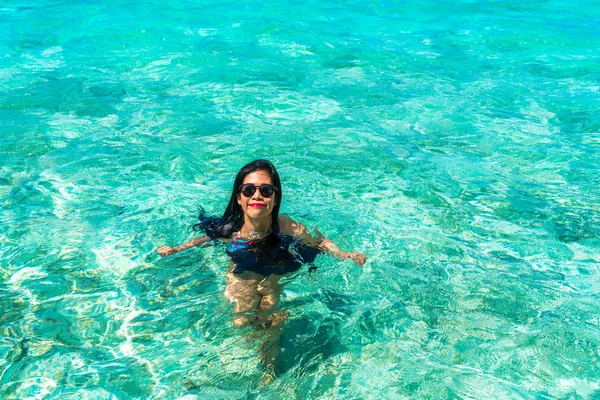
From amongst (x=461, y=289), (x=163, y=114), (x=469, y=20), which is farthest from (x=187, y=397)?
(x=469, y=20)

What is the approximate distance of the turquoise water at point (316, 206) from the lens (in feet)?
13.7

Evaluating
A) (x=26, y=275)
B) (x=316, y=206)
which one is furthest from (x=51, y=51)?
(x=26, y=275)

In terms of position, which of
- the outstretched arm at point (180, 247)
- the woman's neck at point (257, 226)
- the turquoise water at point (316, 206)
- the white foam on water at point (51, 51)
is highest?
the woman's neck at point (257, 226)

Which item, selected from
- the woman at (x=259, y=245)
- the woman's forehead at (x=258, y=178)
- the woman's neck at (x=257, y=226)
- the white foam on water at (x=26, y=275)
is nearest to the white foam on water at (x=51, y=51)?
the white foam on water at (x=26, y=275)

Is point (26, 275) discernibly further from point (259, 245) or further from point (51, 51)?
point (51, 51)

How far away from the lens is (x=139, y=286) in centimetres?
500

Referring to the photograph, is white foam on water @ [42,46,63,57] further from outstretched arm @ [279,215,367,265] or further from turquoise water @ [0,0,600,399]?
outstretched arm @ [279,215,367,265]

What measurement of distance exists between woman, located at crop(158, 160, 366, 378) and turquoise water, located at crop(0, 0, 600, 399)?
Result: 0.18 metres

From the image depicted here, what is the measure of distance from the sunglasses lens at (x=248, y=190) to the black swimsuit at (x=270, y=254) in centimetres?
47

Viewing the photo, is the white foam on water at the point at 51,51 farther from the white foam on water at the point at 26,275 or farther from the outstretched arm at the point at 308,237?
the outstretched arm at the point at 308,237

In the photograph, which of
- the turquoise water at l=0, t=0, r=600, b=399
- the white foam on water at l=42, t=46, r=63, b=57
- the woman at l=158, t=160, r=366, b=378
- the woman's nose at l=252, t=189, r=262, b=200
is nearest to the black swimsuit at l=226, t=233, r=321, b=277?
the woman at l=158, t=160, r=366, b=378

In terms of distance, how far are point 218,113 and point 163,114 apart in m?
0.76

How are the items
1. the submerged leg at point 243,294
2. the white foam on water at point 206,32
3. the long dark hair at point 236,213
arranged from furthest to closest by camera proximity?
the white foam on water at point 206,32
the long dark hair at point 236,213
the submerged leg at point 243,294

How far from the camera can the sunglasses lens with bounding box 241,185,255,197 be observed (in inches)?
184
